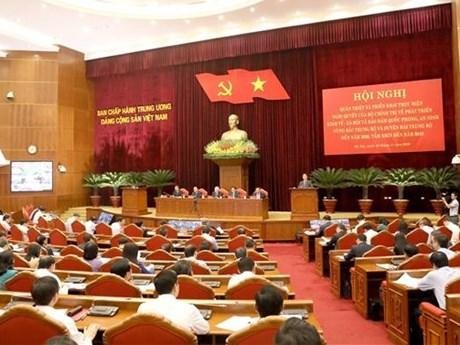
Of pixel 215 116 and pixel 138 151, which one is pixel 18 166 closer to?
pixel 138 151

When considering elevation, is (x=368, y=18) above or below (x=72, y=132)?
above

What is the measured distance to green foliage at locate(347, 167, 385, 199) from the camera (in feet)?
35.8

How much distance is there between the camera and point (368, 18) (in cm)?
1145

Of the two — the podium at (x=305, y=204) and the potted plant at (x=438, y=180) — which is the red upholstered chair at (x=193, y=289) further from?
the potted plant at (x=438, y=180)

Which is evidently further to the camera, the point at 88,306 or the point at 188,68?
the point at 188,68

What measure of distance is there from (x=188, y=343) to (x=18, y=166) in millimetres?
13014

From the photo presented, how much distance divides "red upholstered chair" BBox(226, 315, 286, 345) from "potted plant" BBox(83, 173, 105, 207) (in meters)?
12.5

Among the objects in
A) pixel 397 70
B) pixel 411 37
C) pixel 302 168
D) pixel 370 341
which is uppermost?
pixel 411 37

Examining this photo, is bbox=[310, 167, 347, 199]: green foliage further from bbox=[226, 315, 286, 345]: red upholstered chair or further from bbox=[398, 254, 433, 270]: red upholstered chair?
bbox=[226, 315, 286, 345]: red upholstered chair

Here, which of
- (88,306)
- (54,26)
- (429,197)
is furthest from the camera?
(54,26)

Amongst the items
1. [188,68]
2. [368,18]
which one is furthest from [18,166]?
[368,18]

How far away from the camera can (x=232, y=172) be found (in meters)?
12.0

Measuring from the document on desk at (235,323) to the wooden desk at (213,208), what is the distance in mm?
7591

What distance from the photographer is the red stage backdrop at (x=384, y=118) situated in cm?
1112
